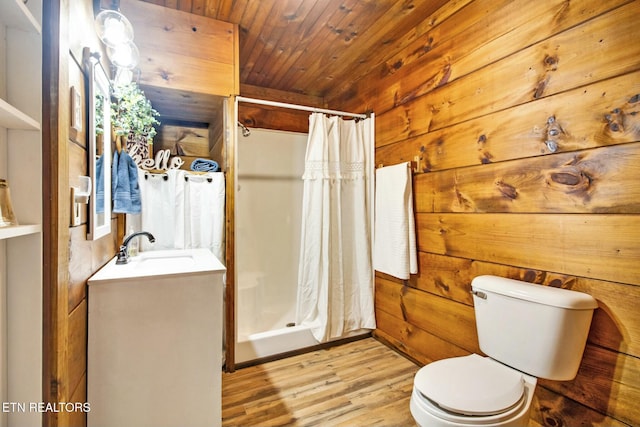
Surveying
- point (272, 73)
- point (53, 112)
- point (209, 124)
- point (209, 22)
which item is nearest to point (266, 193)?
point (209, 124)

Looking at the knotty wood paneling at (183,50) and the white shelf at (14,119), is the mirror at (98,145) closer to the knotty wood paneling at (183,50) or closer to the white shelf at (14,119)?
the white shelf at (14,119)

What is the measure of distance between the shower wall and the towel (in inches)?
41.3

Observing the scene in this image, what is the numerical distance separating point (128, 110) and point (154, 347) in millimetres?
1233

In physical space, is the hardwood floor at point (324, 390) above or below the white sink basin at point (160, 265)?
below

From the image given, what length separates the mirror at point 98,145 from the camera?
117 cm

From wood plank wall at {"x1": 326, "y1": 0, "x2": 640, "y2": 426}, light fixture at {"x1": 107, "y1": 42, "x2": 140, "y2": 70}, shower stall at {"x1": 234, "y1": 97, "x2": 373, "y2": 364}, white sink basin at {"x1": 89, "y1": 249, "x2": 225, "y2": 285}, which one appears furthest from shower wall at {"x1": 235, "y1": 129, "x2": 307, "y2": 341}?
light fixture at {"x1": 107, "y1": 42, "x2": 140, "y2": 70}

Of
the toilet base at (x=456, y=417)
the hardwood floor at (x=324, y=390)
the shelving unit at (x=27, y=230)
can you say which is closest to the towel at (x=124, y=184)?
the shelving unit at (x=27, y=230)

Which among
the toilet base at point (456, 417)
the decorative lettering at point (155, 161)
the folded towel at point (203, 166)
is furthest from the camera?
the folded towel at point (203, 166)

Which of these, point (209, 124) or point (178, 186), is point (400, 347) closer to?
point (178, 186)

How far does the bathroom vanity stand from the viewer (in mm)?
1220

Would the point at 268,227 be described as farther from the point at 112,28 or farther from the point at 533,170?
the point at 533,170

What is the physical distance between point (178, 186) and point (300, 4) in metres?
1.41

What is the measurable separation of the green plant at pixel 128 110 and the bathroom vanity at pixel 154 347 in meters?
0.76

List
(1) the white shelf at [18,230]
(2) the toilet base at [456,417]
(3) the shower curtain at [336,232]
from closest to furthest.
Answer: (1) the white shelf at [18,230], (2) the toilet base at [456,417], (3) the shower curtain at [336,232]
